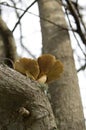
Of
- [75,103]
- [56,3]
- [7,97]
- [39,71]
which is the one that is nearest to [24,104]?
[7,97]

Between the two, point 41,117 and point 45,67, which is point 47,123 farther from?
point 45,67

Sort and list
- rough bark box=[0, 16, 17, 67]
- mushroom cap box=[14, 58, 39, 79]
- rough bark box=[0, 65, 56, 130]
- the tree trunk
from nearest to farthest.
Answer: rough bark box=[0, 65, 56, 130] < mushroom cap box=[14, 58, 39, 79] < the tree trunk < rough bark box=[0, 16, 17, 67]

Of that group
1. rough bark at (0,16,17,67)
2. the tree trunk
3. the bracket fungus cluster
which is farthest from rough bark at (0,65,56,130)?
rough bark at (0,16,17,67)

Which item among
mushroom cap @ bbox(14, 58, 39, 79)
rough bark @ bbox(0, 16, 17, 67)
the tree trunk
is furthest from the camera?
rough bark @ bbox(0, 16, 17, 67)

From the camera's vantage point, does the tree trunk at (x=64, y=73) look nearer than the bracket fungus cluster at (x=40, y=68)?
No

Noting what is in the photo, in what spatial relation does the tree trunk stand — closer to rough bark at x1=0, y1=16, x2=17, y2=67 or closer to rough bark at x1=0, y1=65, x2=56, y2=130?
rough bark at x1=0, y1=16, x2=17, y2=67

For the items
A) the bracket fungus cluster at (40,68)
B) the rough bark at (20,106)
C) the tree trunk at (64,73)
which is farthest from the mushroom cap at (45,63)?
the tree trunk at (64,73)

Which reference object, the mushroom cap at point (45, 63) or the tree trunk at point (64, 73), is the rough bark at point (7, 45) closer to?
the tree trunk at point (64, 73)

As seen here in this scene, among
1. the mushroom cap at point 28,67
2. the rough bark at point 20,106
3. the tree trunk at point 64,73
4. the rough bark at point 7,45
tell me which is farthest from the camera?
the rough bark at point 7,45

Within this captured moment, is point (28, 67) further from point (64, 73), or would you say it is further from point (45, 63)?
point (64, 73)
